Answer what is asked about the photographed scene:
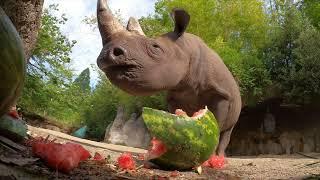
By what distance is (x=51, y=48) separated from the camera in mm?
11633

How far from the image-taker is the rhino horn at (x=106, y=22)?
3016 millimetres

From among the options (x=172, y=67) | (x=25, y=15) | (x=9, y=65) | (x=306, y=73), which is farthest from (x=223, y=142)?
(x=306, y=73)

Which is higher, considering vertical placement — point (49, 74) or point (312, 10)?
point (312, 10)

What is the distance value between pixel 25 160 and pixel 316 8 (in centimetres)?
1375

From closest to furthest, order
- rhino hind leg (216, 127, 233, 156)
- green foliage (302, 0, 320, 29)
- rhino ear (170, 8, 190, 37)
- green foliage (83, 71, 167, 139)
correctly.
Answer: rhino ear (170, 8, 190, 37) → rhino hind leg (216, 127, 233, 156) → green foliage (302, 0, 320, 29) → green foliage (83, 71, 167, 139)

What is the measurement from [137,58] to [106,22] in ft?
1.11

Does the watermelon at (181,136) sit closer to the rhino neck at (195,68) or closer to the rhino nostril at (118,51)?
the rhino nostril at (118,51)

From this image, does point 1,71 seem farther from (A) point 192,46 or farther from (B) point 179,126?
(A) point 192,46

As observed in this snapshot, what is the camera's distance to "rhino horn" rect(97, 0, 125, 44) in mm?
3016

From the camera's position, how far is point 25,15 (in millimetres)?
2881

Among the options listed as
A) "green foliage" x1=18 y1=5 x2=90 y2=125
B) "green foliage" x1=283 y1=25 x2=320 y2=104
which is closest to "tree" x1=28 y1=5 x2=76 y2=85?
"green foliage" x1=18 y1=5 x2=90 y2=125

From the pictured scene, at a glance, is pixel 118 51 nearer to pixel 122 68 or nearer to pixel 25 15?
pixel 122 68

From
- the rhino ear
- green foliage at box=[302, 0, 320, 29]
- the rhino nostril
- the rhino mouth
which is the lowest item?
the rhino mouth

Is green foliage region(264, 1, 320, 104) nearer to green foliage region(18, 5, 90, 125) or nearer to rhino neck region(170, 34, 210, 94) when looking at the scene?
green foliage region(18, 5, 90, 125)
